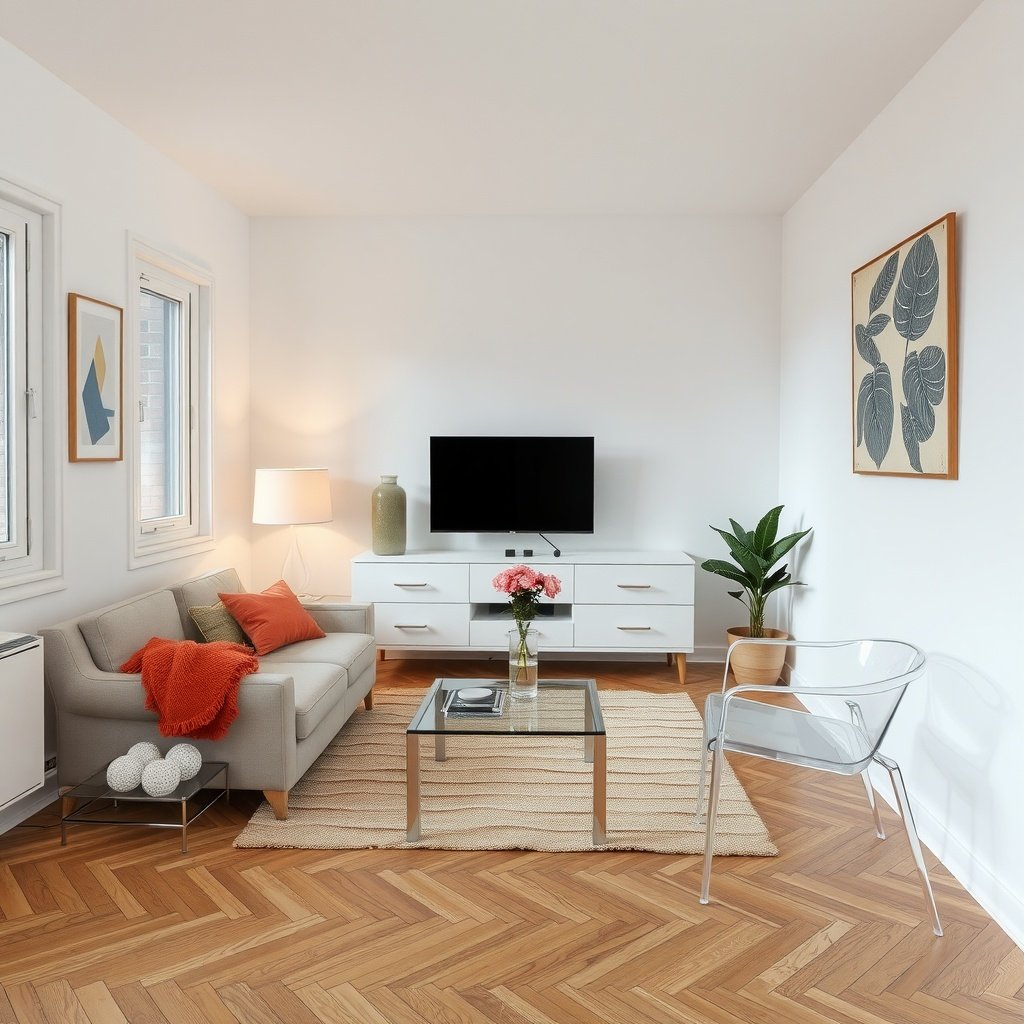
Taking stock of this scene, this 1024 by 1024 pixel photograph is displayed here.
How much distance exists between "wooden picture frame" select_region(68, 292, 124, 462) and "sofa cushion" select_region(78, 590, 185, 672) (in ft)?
2.06

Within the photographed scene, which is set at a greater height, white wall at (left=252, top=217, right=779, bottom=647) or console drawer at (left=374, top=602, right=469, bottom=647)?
white wall at (left=252, top=217, right=779, bottom=647)

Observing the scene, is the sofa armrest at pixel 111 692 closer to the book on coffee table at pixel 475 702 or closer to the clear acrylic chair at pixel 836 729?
the book on coffee table at pixel 475 702

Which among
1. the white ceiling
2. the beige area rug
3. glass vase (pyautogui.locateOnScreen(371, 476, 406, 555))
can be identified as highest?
the white ceiling

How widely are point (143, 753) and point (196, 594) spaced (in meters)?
1.11

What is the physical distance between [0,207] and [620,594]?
11.0 ft

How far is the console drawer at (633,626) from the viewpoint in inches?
190

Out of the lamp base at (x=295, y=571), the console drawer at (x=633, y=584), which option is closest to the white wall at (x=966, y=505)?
the console drawer at (x=633, y=584)

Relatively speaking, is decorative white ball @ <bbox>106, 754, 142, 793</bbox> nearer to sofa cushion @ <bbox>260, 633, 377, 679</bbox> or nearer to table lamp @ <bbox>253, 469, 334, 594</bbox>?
sofa cushion @ <bbox>260, 633, 377, 679</bbox>

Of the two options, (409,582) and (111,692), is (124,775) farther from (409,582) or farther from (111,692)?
(409,582)

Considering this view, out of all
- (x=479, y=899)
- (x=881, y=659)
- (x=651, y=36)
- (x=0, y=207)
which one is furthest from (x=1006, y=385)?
(x=0, y=207)

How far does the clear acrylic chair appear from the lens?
238cm

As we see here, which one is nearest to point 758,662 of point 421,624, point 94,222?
point 421,624

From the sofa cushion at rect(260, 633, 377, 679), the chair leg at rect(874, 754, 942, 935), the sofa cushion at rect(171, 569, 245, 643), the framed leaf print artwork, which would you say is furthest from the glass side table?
the framed leaf print artwork

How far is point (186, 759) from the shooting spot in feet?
9.40
